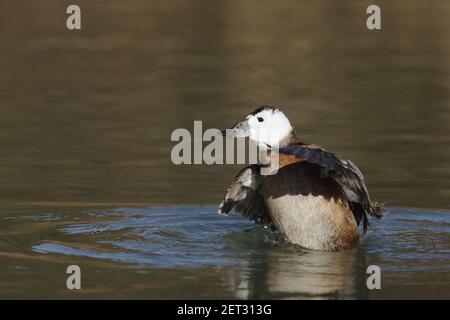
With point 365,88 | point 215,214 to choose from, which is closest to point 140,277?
point 215,214

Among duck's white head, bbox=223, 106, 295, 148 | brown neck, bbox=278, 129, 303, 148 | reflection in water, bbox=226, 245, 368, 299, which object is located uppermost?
duck's white head, bbox=223, 106, 295, 148

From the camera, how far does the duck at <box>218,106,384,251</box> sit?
392 inches

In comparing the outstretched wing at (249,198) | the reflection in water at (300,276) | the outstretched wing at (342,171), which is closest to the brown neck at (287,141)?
the outstretched wing at (342,171)

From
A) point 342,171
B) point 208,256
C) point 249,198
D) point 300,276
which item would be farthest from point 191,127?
point 300,276

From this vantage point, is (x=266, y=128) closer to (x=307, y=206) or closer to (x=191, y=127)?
(x=307, y=206)

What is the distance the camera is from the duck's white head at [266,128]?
9.94 meters

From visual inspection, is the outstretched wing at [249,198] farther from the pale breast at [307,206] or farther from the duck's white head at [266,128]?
the duck's white head at [266,128]

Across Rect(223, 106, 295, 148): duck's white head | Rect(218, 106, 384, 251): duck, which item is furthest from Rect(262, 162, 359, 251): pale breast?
Rect(223, 106, 295, 148): duck's white head

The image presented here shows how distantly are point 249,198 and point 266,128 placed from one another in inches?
37.5

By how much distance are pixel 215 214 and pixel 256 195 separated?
3.91 ft

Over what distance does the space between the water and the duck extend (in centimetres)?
22

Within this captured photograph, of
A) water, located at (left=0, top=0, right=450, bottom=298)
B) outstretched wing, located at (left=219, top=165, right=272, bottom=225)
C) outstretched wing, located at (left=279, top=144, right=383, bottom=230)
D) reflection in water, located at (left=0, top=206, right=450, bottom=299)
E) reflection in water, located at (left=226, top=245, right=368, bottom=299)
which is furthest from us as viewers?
outstretched wing, located at (left=219, top=165, right=272, bottom=225)

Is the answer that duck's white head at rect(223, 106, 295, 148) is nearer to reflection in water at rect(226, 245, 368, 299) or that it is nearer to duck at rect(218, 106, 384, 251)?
duck at rect(218, 106, 384, 251)

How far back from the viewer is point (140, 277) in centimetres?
929
